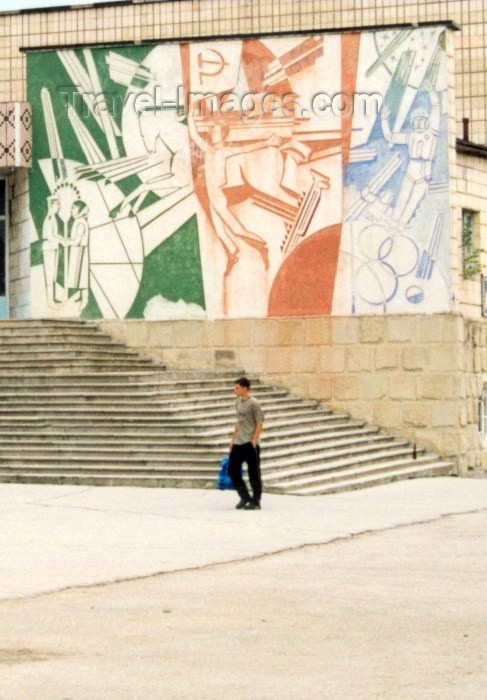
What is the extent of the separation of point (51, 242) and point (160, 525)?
1359 centimetres

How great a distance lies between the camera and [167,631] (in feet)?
31.2

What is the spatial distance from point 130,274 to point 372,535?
13677mm

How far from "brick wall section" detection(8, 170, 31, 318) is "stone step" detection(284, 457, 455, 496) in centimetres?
857

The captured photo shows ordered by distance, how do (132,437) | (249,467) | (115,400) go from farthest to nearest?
1. (115,400)
2. (132,437)
3. (249,467)

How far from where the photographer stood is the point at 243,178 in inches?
1110

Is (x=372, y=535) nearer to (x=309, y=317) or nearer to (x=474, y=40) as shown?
(x=309, y=317)

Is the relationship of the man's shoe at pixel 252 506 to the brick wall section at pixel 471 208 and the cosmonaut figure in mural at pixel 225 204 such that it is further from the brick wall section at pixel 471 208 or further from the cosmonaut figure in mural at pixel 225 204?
the cosmonaut figure in mural at pixel 225 204

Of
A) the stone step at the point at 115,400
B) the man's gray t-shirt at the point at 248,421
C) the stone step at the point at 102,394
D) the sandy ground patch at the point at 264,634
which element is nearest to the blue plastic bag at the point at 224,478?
the man's gray t-shirt at the point at 248,421

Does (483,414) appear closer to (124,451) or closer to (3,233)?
(124,451)

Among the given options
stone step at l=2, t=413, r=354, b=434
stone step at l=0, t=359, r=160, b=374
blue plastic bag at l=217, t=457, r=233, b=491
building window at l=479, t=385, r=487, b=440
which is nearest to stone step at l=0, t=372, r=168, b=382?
stone step at l=0, t=359, r=160, b=374

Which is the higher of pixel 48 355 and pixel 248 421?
pixel 48 355

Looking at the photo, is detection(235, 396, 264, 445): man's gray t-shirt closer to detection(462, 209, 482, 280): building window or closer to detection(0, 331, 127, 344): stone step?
detection(0, 331, 127, 344): stone step

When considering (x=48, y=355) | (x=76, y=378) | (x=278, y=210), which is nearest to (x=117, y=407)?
(x=76, y=378)

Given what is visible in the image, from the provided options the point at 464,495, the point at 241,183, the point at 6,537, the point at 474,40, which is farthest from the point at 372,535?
the point at 474,40
